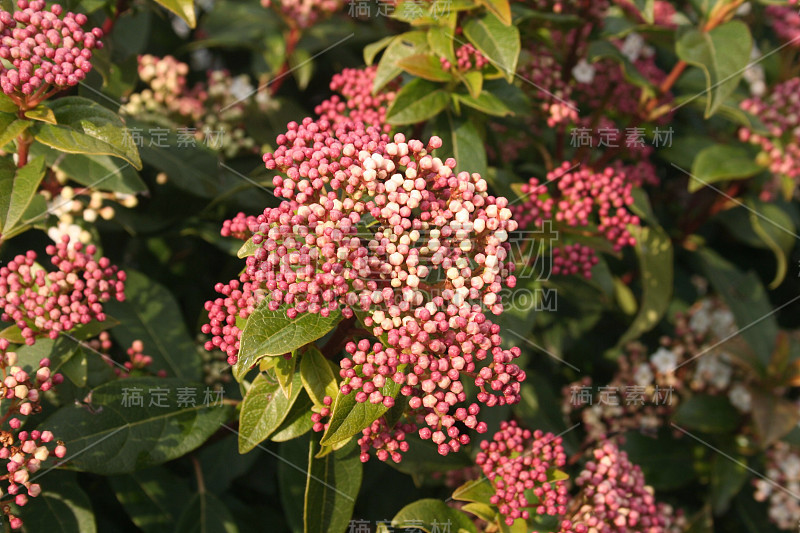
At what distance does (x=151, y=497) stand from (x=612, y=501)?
1590 millimetres

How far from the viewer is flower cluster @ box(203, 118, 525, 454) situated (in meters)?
1.59

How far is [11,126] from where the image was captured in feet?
6.24

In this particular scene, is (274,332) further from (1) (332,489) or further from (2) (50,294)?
(2) (50,294)

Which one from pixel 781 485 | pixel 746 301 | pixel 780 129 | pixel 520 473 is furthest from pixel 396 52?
pixel 781 485

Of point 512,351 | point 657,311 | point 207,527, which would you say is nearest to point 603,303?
point 657,311

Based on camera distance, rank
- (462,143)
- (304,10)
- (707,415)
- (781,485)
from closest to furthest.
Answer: (462,143) < (781,485) < (707,415) < (304,10)

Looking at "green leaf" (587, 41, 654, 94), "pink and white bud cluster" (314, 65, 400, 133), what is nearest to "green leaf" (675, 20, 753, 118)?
"green leaf" (587, 41, 654, 94)

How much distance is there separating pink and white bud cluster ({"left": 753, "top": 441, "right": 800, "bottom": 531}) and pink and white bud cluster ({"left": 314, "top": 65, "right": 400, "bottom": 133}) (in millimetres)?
2497

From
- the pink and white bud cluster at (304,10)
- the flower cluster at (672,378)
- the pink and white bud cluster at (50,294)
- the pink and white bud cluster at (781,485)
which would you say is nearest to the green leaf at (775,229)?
the flower cluster at (672,378)

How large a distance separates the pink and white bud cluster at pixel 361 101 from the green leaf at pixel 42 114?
884mm

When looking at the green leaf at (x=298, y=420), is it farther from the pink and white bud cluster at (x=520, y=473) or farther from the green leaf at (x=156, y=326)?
the green leaf at (x=156, y=326)

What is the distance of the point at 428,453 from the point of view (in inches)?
96.1

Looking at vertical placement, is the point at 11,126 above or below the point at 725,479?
above

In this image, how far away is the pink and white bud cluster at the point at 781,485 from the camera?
313 cm
